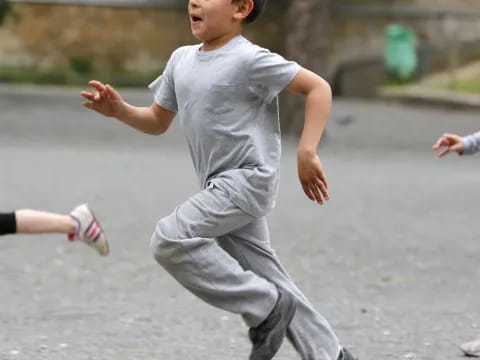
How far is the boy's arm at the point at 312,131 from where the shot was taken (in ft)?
14.9

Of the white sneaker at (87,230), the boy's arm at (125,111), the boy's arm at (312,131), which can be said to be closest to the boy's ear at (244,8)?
the boy's arm at (312,131)

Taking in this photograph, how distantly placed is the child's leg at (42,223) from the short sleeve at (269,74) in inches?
34.4

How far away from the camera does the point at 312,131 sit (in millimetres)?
4582

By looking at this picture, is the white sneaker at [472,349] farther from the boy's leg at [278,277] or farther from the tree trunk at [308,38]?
the tree trunk at [308,38]

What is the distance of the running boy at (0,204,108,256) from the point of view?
4957 mm

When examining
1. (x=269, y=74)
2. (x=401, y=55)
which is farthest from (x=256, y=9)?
(x=401, y=55)

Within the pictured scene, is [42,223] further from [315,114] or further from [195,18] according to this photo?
[315,114]

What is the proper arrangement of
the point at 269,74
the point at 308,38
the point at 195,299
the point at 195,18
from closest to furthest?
the point at 269,74
the point at 195,18
the point at 195,299
the point at 308,38

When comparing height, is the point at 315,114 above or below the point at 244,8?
below

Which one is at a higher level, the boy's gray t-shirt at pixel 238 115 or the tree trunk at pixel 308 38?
the boy's gray t-shirt at pixel 238 115

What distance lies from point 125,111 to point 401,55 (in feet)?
83.9

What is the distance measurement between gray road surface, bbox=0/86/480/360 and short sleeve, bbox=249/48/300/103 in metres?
1.43

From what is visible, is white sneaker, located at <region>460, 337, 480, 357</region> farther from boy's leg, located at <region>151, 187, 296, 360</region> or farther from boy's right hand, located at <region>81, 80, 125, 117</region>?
boy's right hand, located at <region>81, 80, 125, 117</region>

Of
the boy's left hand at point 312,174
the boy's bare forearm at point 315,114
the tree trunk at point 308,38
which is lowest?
the tree trunk at point 308,38
